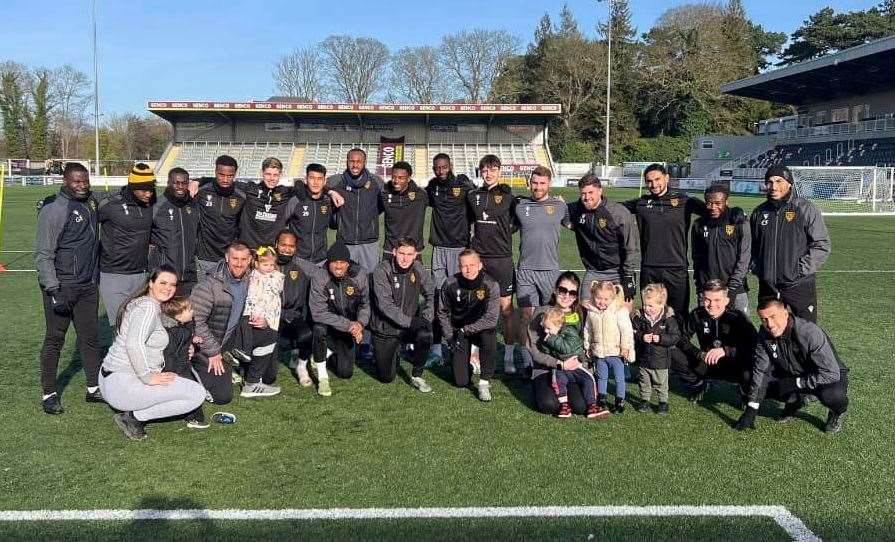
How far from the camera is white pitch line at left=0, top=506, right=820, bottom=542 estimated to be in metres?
3.54

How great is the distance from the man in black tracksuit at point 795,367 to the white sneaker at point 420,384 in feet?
7.98

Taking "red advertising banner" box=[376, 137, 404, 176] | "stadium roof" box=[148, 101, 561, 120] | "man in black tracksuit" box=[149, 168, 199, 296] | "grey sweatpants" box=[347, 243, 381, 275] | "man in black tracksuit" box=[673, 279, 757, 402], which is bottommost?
"man in black tracksuit" box=[673, 279, 757, 402]

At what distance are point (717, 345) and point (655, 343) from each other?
612 mm

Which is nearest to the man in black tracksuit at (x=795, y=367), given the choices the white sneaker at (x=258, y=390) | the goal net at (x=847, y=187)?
the white sneaker at (x=258, y=390)

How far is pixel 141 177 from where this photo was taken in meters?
5.38

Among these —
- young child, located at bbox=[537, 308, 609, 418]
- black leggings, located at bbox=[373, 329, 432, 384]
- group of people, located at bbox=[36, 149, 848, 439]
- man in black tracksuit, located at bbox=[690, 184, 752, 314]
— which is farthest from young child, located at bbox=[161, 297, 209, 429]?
man in black tracksuit, located at bbox=[690, 184, 752, 314]

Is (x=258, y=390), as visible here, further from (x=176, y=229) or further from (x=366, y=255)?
(x=366, y=255)

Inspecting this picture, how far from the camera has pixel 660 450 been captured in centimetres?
447

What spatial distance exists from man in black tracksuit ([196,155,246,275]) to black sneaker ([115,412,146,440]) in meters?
2.06

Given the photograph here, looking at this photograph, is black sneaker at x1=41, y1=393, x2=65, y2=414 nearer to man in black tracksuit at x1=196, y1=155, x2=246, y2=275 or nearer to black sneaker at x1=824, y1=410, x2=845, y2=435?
man in black tracksuit at x1=196, y1=155, x2=246, y2=275

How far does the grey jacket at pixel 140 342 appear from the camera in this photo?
4590 millimetres

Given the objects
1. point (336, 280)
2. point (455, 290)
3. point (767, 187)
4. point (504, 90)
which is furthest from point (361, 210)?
point (504, 90)

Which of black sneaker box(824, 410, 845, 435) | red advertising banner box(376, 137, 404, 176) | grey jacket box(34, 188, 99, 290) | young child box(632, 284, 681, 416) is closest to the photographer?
black sneaker box(824, 410, 845, 435)

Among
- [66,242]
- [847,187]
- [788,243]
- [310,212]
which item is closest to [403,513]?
[66,242]
